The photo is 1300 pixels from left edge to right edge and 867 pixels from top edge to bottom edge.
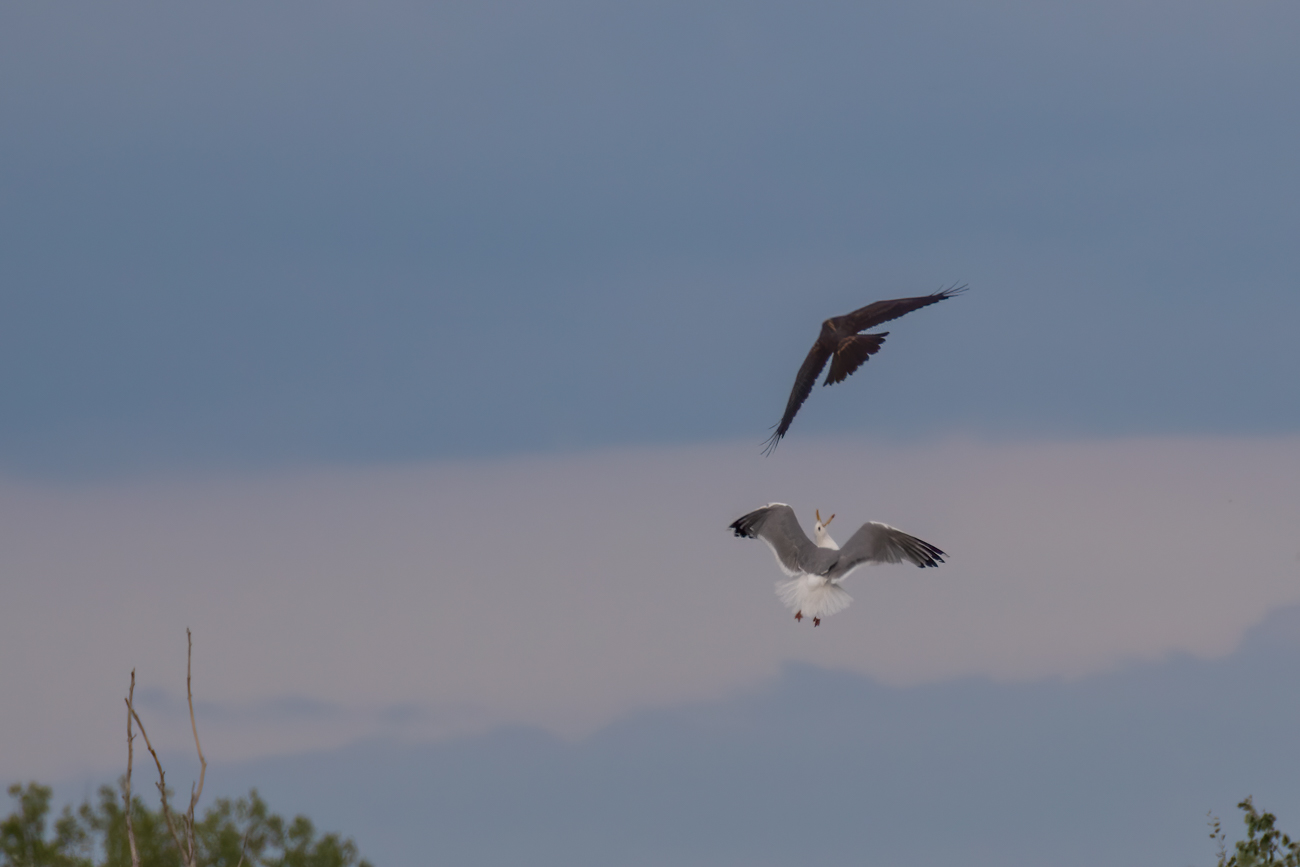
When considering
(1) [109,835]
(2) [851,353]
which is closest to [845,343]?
(2) [851,353]

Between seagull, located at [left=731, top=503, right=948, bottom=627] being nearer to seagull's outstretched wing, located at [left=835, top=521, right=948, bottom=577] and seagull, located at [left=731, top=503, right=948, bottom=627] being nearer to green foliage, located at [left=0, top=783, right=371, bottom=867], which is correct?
seagull's outstretched wing, located at [left=835, top=521, right=948, bottom=577]

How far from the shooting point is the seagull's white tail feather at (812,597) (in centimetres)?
1731

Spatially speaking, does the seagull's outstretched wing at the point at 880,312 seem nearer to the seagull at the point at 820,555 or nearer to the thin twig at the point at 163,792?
the seagull at the point at 820,555

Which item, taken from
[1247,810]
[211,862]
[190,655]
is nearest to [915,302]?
[1247,810]

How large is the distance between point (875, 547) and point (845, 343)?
2.69 metres

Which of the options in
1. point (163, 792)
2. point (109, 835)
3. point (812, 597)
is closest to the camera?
point (163, 792)

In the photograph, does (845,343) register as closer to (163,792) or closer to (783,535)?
(783,535)

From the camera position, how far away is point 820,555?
1816 centimetres

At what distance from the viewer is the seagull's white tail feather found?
56.8ft

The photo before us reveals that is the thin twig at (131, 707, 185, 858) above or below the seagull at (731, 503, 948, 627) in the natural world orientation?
below

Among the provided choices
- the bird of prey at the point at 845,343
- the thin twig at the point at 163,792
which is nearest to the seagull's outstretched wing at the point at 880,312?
the bird of prey at the point at 845,343

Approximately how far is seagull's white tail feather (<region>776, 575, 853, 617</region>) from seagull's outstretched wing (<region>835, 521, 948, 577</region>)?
263 millimetres

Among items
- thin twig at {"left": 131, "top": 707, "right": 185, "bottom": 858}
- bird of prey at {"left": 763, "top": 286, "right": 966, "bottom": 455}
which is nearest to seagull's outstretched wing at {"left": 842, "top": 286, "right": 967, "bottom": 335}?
bird of prey at {"left": 763, "top": 286, "right": 966, "bottom": 455}

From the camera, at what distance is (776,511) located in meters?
18.7
